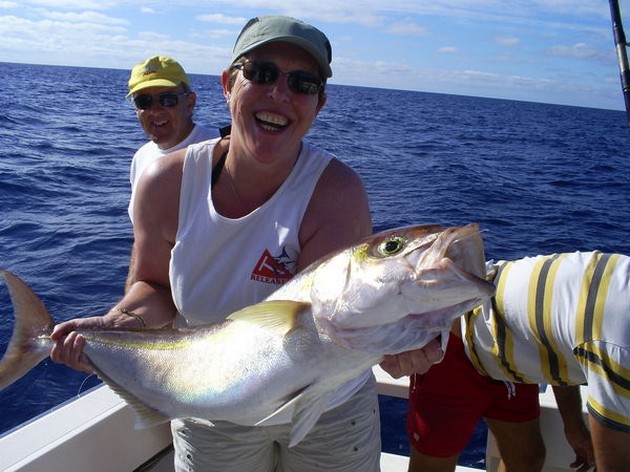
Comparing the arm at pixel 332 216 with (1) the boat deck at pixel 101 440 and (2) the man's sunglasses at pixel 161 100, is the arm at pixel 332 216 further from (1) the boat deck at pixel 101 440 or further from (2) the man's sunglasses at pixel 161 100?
(2) the man's sunglasses at pixel 161 100

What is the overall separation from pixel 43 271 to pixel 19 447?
5251mm

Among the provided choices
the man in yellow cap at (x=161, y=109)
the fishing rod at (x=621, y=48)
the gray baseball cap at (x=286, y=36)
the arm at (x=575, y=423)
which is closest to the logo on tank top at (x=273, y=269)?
the gray baseball cap at (x=286, y=36)

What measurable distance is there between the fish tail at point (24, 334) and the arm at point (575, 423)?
246cm

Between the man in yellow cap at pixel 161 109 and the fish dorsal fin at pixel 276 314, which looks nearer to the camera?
the fish dorsal fin at pixel 276 314

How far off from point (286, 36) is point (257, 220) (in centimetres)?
67

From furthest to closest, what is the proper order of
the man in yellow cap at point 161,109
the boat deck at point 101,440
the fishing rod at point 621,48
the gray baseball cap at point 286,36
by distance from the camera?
the man in yellow cap at point 161,109, the fishing rod at point 621,48, the boat deck at point 101,440, the gray baseball cap at point 286,36

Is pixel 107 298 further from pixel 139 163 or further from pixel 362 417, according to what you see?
pixel 362 417

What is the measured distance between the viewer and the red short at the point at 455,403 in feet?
9.94

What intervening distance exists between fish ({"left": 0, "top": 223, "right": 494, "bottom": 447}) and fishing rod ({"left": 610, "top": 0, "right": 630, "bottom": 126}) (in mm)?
2967

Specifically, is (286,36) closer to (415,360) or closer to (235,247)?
(235,247)

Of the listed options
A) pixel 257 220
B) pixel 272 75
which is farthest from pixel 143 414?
pixel 272 75

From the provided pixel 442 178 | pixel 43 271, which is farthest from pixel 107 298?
pixel 442 178

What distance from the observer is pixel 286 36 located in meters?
2.19

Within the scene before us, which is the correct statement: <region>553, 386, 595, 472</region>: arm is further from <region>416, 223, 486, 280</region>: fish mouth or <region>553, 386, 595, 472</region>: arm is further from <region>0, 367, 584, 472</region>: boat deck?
<region>416, 223, 486, 280</region>: fish mouth
